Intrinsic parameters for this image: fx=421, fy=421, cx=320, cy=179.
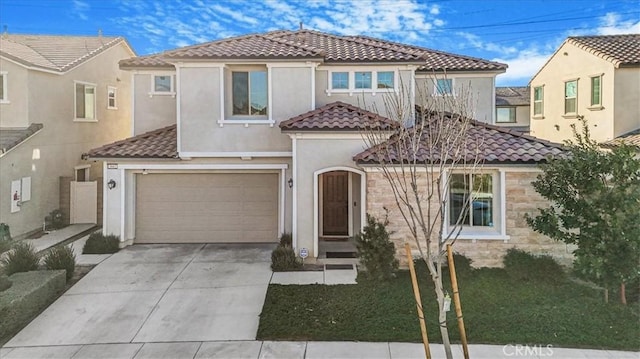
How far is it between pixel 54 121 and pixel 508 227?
54.3 ft

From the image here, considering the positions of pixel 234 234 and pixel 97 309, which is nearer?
pixel 97 309

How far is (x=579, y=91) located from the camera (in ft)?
65.6

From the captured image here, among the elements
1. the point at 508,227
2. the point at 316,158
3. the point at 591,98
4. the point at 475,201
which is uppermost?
the point at 591,98

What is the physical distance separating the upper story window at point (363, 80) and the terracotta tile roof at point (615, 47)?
11.6 m

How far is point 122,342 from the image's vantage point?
289 inches

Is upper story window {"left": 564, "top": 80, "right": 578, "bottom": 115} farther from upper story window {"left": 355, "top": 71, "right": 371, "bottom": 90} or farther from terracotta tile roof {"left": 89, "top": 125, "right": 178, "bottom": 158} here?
terracotta tile roof {"left": 89, "top": 125, "right": 178, "bottom": 158}

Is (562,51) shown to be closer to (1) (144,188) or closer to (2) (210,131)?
(2) (210,131)

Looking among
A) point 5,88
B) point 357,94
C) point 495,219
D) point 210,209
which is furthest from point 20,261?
point 495,219

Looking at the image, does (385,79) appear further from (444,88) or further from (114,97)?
(114,97)

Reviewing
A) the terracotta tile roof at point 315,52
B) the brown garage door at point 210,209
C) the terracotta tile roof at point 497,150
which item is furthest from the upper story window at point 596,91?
the brown garage door at point 210,209

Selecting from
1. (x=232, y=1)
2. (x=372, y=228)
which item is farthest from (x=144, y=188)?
(x=372, y=228)

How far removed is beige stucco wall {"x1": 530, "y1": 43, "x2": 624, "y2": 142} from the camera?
17.8 m

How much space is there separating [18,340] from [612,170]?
11.4m

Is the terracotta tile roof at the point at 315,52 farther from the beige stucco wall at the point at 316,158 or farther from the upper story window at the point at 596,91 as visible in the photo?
the upper story window at the point at 596,91
